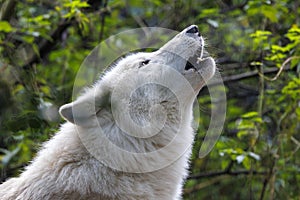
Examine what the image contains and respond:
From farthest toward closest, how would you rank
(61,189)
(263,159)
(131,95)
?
(263,159), (131,95), (61,189)

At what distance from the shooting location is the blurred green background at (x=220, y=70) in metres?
5.29

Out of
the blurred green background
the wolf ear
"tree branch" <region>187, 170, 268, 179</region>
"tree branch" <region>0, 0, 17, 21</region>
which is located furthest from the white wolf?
"tree branch" <region>187, 170, 268, 179</region>

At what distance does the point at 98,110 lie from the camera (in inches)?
149

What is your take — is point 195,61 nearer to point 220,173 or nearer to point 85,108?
point 85,108

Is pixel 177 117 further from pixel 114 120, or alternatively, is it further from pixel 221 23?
pixel 221 23

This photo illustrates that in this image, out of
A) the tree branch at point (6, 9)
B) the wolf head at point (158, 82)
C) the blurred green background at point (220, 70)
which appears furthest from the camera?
the tree branch at point (6, 9)

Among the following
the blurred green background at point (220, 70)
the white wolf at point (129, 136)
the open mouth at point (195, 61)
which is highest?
the open mouth at point (195, 61)

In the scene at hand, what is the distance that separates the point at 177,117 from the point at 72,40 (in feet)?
11.0

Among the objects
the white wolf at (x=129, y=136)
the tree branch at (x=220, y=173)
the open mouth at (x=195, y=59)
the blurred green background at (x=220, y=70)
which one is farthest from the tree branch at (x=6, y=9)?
the tree branch at (x=220, y=173)

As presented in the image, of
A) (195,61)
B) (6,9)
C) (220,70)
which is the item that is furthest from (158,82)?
(6,9)

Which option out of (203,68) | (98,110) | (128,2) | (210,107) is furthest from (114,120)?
(128,2)

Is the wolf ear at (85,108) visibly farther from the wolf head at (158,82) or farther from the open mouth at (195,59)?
the open mouth at (195,59)

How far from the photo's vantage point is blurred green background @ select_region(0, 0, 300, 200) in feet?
17.4

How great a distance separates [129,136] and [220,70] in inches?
91.7
